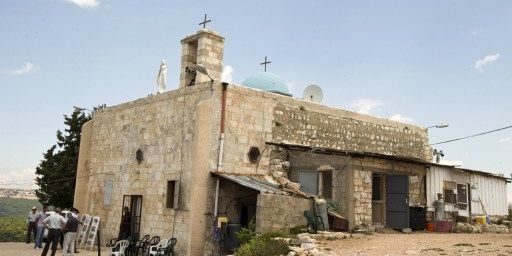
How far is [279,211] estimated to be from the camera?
13188 millimetres

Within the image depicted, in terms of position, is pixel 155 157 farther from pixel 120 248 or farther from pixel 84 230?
pixel 84 230

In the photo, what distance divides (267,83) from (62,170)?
1154cm

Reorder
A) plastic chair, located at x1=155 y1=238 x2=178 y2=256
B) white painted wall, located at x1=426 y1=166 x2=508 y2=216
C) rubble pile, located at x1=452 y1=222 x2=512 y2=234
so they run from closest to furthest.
→ plastic chair, located at x1=155 y1=238 x2=178 y2=256
rubble pile, located at x1=452 y1=222 x2=512 y2=234
white painted wall, located at x1=426 y1=166 x2=508 y2=216

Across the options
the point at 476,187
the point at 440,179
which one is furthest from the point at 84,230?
the point at 476,187

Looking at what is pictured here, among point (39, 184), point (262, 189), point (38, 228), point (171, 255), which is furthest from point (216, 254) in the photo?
point (39, 184)

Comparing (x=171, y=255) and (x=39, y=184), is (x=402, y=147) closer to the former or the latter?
(x=171, y=255)

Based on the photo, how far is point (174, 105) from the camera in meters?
16.0

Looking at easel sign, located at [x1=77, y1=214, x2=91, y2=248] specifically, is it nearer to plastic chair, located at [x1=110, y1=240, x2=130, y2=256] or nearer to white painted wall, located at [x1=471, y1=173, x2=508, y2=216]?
plastic chair, located at [x1=110, y1=240, x2=130, y2=256]

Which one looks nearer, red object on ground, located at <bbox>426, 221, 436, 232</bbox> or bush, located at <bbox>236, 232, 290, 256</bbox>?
bush, located at <bbox>236, 232, 290, 256</bbox>

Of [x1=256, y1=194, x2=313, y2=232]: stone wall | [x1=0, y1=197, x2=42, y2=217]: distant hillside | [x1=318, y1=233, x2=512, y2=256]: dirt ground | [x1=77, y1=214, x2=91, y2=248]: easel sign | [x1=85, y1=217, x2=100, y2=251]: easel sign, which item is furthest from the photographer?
[x1=0, y1=197, x2=42, y2=217]: distant hillside

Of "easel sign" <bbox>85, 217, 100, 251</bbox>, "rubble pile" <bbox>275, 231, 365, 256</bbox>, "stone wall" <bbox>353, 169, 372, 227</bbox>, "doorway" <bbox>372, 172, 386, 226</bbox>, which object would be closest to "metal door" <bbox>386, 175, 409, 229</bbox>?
"doorway" <bbox>372, 172, 386, 226</bbox>

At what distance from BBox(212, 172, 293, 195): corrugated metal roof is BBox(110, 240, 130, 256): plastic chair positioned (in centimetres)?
371

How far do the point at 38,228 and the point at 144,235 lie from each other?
13.8 feet

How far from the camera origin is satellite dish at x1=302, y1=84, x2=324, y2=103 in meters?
19.1
